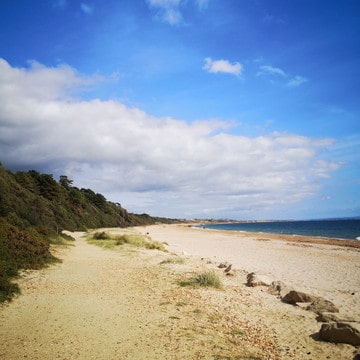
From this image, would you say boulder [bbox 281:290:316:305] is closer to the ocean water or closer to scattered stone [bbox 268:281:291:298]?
scattered stone [bbox 268:281:291:298]

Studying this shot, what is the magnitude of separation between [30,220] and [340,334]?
26.6 meters

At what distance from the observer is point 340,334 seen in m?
6.83

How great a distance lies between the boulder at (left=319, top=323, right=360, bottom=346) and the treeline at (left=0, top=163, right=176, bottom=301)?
9709 mm

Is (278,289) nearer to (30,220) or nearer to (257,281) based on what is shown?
(257,281)

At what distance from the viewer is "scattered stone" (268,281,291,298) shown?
36.7ft

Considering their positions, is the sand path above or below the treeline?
below

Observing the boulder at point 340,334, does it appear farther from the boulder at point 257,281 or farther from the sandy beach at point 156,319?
the boulder at point 257,281

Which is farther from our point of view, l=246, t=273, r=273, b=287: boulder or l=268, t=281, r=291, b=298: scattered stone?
l=246, t=273, r=273, b=287: boulder

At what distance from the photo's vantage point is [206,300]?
10.2m

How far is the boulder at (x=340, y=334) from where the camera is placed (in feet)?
21.8

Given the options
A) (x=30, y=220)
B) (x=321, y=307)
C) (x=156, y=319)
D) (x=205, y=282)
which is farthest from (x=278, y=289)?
(x=30, y=220)

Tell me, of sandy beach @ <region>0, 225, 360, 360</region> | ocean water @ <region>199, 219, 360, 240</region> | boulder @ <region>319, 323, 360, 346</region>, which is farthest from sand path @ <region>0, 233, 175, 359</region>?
ocean water @ <region>199, 219, 360, 240</region>

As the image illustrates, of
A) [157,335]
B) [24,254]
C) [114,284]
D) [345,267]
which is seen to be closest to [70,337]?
[157,335]

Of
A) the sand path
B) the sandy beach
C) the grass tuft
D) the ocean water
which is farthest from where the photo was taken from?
the ocean water
